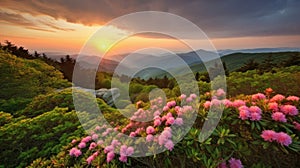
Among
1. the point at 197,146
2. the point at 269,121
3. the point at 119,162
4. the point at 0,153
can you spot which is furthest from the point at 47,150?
the point at 269,121

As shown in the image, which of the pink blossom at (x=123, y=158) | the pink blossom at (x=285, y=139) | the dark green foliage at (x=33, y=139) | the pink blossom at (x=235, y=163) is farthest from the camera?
the dark green foliage at (x=33, y=139)

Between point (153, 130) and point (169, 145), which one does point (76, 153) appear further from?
point (169, 145)

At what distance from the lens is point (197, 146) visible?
167 centimetres

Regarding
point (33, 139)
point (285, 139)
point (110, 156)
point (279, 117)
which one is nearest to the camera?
point (285, 139)

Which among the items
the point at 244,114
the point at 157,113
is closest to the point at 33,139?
the point at 157,113

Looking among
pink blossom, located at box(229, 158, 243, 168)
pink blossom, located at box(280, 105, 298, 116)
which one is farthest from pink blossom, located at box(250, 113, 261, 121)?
pink blossom, located at box(229, 158, 243, 168)

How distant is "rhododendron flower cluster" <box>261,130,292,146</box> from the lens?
142 centimetres

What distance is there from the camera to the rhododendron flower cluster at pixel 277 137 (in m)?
1.42

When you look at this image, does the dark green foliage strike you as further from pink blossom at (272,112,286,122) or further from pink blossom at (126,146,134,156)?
pink blossom at (272,112,286,122)

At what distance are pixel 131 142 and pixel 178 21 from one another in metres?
2.46

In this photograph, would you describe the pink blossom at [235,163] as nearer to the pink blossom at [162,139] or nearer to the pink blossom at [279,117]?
the pink blossom at [279,117]

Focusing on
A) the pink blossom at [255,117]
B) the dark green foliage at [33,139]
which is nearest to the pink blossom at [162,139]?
the pink blossom at [255,117]

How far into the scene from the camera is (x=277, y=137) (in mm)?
1449

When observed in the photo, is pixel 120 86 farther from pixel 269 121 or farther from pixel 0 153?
pixel 269 121
